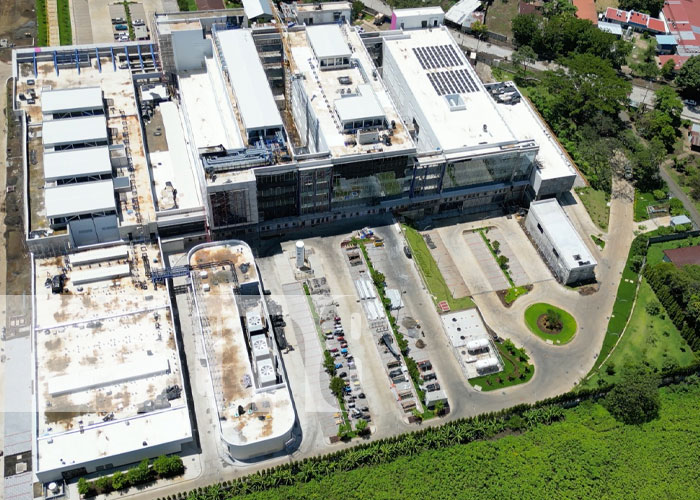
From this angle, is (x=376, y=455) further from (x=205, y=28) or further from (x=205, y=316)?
(x=205, y=28)

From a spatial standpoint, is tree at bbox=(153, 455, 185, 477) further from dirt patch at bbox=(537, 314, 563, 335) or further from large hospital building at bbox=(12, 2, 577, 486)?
dirt patch at bbox=(537, 314, 563, 335)

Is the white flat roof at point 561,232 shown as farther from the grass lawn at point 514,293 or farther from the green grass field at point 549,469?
the green grass field at point 549,469

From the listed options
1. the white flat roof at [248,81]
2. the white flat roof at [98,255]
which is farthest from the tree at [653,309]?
the white flat roof at [98,255]

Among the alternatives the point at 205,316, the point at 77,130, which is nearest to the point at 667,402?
the point at 205,316

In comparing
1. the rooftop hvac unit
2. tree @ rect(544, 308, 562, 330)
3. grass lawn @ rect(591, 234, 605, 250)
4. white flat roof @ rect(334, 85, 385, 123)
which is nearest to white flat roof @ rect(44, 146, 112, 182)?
white flat roof @ rect(334, 85, 385, 123)

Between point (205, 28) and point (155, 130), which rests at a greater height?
point (205, 28)
